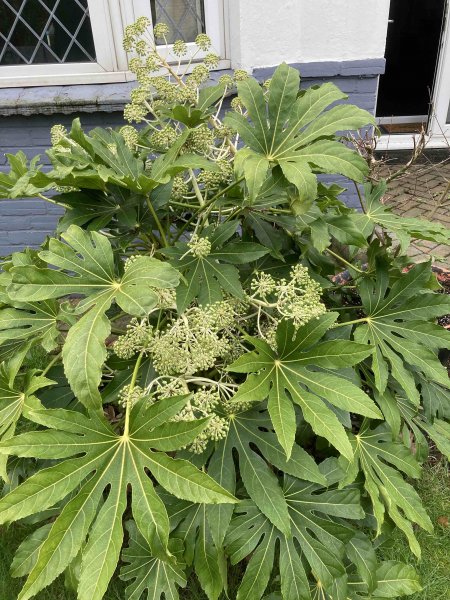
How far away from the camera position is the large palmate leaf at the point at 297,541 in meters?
1.52

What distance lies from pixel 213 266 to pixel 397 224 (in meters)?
0.81

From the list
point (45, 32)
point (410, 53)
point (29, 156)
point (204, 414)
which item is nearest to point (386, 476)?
point (204, 414)

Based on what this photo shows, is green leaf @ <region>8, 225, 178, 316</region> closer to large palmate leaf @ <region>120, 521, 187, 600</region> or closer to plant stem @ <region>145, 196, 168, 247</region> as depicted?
plant stem @ <region>145, 196, 168, 247</region>

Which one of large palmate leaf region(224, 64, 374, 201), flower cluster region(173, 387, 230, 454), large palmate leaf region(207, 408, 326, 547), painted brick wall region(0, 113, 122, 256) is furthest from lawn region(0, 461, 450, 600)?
painted brick wall region(0, 113, 122, 256)

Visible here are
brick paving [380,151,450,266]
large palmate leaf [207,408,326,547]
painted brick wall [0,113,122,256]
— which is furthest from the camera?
brick paving [380,151,450,266]

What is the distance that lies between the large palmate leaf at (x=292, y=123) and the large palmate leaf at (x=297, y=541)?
3.12ft

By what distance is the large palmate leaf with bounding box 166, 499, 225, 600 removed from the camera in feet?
5.03

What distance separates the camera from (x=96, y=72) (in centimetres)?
356

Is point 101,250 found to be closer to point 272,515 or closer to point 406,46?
point 272,515

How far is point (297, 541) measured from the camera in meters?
1.62

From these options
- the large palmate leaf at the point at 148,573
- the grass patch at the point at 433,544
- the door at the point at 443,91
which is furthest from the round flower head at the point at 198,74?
the door at the point at 443,91

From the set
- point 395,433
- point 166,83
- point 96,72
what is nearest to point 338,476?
point 395,433

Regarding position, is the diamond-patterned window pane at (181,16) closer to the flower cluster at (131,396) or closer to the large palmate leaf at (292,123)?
the large palmate leaf at (292,123)

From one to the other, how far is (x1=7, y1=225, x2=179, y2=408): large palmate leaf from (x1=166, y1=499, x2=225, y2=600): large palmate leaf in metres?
0.60
